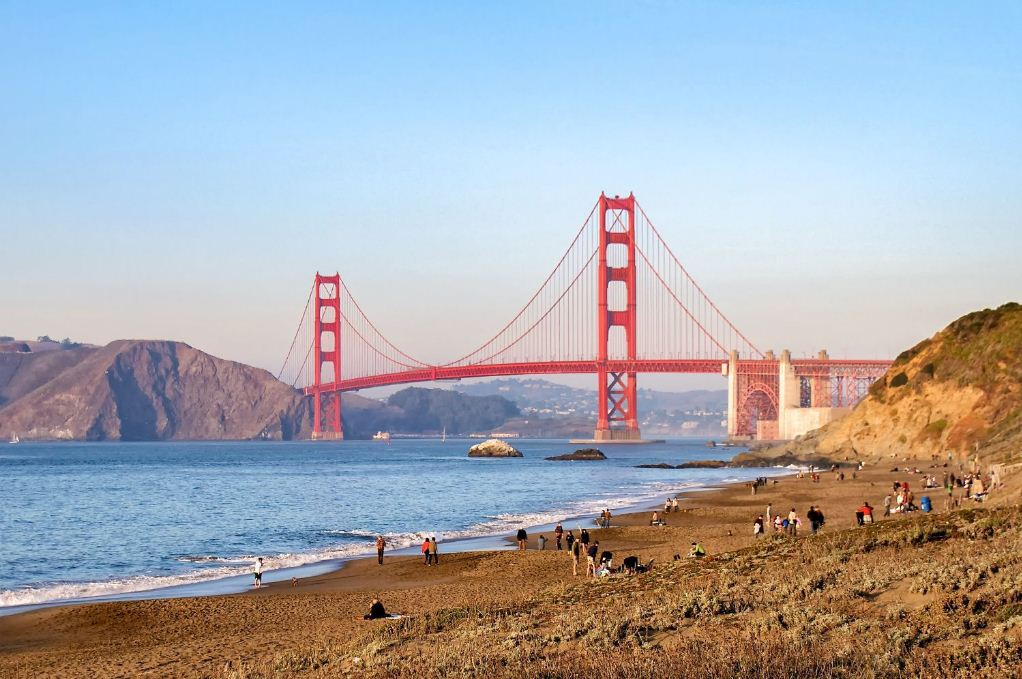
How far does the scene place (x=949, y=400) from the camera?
2579 inches

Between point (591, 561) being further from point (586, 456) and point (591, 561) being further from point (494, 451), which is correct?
point (494, 451)

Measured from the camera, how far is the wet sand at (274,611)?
1606 centimetres

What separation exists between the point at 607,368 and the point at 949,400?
62.4 metres

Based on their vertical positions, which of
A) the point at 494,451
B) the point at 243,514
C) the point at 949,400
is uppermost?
the point at 949,400

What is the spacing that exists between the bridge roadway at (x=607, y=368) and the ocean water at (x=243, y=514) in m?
30.5

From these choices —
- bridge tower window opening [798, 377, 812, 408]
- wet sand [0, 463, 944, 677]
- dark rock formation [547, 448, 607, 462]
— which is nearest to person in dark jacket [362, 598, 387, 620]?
wet sand [0, 463, 944, 677]

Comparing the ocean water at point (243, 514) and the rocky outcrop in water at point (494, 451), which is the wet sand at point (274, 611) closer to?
the ocean water at point (243, 514)

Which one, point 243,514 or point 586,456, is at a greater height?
point 586,456

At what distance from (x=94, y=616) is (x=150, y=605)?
1166mm

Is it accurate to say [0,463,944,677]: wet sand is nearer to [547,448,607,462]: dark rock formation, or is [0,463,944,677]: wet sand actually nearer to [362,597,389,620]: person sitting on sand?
[362,597,389,620]: person sitting on sand

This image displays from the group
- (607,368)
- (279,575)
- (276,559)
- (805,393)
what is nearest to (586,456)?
(607,368)

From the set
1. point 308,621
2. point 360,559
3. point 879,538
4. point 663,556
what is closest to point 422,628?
A: point 308,621

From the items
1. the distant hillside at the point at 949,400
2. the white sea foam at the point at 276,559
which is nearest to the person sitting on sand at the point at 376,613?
the white sea foam at the point at 276,559

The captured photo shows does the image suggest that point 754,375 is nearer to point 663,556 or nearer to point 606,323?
point 606,323
